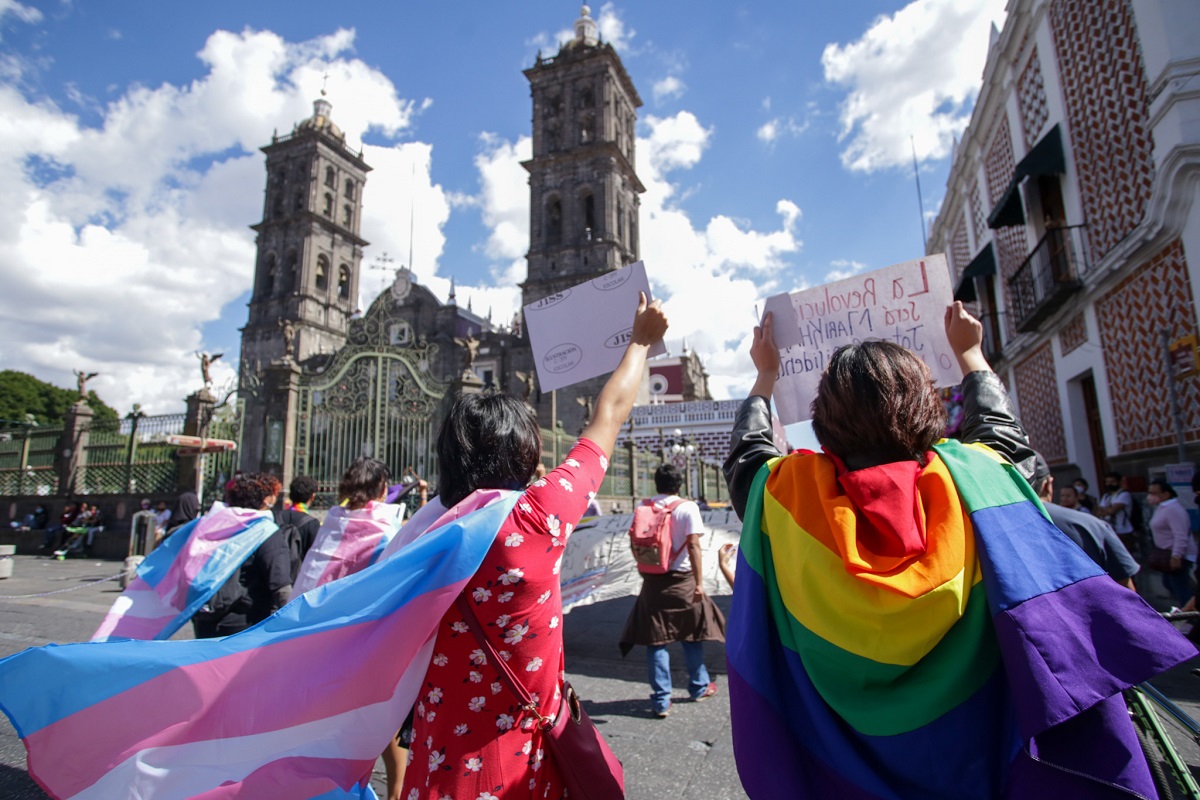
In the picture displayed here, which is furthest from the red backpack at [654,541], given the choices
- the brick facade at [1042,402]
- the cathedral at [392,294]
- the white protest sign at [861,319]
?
the brick facade at [1042,402]

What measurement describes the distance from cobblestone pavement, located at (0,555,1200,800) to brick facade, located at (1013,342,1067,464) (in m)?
6.05

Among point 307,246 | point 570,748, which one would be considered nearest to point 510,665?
point 570,748

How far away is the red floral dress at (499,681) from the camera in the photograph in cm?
158

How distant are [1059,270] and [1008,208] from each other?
1.86 meters

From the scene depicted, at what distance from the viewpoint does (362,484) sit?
3.75 metres

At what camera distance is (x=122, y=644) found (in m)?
1.71

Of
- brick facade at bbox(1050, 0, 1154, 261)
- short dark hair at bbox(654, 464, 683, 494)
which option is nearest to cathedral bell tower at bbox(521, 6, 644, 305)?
brick facade at bbox(1050, 0, 1154, 261)

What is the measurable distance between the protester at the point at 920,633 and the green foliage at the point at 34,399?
185 ft

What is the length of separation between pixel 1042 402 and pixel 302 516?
47.2ft

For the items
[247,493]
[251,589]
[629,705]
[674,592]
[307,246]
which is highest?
[307,246]

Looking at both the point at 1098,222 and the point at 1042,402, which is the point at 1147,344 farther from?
the point at 1042,402

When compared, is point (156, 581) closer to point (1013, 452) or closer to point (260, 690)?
point (260, 690)

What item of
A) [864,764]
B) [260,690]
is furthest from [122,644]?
[864,764]

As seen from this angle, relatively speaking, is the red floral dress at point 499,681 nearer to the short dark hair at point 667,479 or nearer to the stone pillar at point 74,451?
the short dark hair at point 667,479
